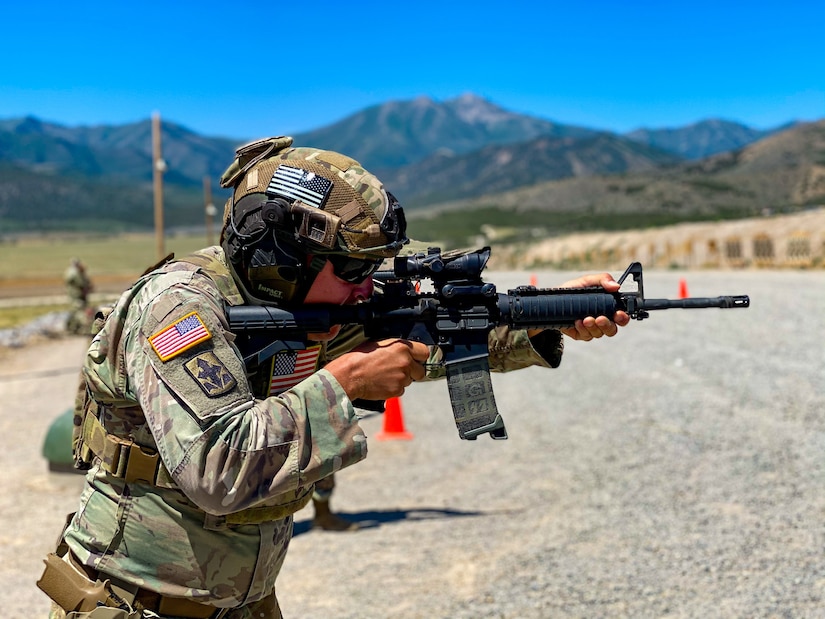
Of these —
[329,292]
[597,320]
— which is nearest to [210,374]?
[329,292]

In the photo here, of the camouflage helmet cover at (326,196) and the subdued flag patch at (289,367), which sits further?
the subdued flag patch at (289,367)

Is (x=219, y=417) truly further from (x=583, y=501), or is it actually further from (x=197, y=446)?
(x=583, y=501)

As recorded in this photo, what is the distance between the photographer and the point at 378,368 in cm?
210

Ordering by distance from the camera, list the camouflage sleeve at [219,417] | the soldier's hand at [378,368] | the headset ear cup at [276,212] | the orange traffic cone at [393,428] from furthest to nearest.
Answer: the orange traffic cone at [393,428]
the headset ear cup at [276,212]
the soldier's hand at [378,368]
the camouflage sleeve at [219,417]

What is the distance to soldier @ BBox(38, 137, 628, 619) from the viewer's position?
1.89 m

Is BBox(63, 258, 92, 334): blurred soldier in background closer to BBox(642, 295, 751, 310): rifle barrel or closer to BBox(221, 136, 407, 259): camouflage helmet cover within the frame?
BBox(221, 136, 407, 259): camouflage helmet cover

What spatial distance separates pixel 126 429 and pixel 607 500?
5.31 meters

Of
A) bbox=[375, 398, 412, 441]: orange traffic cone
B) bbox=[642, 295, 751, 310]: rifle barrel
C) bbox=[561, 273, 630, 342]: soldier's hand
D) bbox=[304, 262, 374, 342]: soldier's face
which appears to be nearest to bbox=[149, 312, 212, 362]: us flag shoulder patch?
bbox=[304, 262, 374, 342]: soldier's face

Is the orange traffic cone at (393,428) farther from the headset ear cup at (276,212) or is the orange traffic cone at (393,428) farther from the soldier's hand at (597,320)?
the headset ear cup at (276,212)

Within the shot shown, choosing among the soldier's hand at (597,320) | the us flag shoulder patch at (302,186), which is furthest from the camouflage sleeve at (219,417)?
the soldier's hand at (597,320)

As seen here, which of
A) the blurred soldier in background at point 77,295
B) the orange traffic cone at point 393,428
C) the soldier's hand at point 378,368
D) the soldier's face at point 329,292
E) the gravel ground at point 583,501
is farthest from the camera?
the blurred soldier in background at point 77,295

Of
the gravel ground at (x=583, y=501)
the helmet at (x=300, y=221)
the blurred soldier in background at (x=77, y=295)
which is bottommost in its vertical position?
the gravel ground at (x=583, y=501)

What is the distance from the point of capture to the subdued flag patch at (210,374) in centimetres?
189

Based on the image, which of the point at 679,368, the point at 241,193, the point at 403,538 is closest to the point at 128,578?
the point at 241,193
